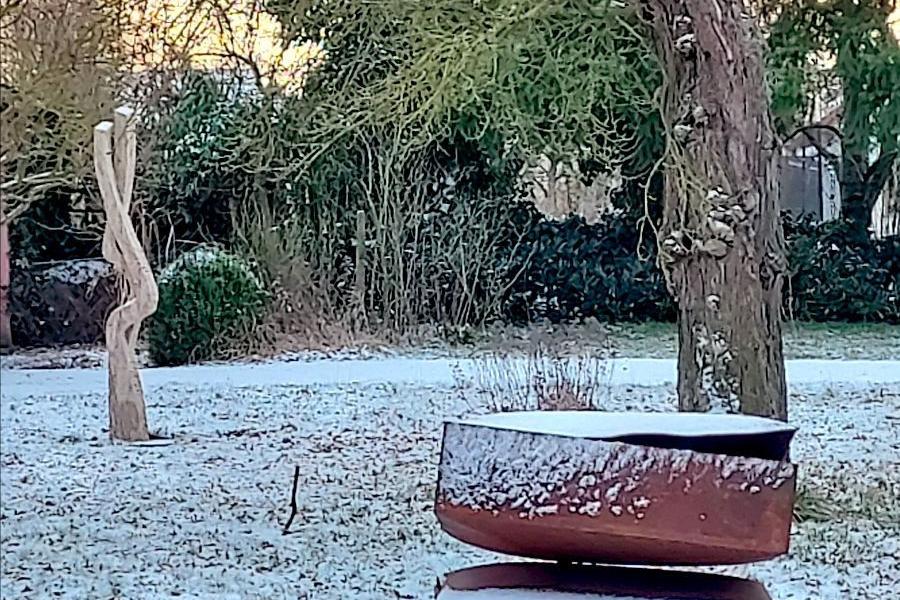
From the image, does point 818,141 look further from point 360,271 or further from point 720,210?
point 720,210

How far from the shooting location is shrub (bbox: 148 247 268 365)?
3.28 metres

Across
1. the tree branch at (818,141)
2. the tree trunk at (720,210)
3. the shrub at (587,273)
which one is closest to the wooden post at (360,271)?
the shrub at (587,273)

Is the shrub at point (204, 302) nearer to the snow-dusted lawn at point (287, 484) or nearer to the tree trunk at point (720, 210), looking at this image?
the snow-dusted lawn at point (287, 484)

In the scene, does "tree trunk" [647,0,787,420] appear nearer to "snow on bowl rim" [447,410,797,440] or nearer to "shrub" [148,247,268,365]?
"snow on bowl rim" [447,410,797,440]

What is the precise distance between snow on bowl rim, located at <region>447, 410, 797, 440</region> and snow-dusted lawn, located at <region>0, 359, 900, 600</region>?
0.81ft

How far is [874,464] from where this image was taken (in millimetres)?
2539

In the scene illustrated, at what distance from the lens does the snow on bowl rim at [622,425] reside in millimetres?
919

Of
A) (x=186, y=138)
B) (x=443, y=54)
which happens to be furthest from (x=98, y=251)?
(x=443, y=54)

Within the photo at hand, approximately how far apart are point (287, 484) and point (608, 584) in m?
1.52

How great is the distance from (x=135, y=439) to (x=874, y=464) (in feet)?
5.02

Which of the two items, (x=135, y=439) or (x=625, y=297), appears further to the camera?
(x=625, y=297)

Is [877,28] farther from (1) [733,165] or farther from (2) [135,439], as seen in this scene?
(2) [135,439]

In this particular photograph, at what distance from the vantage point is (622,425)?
0.95 meters

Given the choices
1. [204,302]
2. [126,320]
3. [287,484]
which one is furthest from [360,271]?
[287,484]
